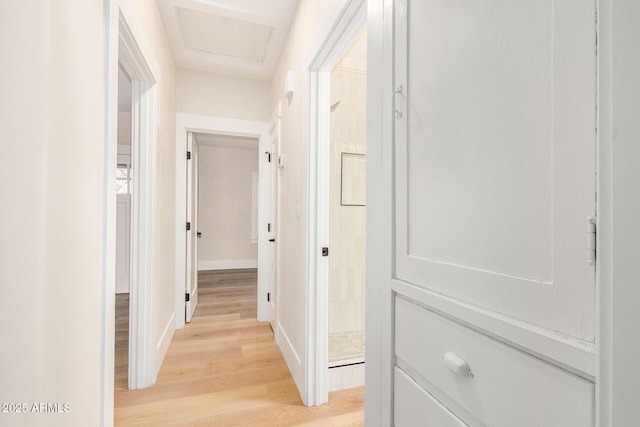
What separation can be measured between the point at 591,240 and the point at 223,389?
6.98ft

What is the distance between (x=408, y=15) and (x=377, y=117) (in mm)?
281

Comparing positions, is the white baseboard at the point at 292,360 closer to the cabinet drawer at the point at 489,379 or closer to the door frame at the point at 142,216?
the door frame at the point at 142,216

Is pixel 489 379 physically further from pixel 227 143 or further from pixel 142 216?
pixel 227 143

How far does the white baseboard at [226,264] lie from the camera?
18.8 ft

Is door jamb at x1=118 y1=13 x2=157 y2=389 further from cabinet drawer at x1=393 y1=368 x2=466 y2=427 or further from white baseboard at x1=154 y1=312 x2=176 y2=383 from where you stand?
cabinet drawer at x1=393 y1=368 x2=466 y2=427

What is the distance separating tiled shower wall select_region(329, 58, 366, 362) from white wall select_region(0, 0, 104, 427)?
4.50ft

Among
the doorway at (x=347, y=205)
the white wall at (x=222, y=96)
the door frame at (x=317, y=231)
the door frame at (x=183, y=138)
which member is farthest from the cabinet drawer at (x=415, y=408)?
the white wall at (x=222, y=96)

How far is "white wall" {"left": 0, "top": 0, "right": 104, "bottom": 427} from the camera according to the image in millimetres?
662

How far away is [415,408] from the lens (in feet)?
2.50

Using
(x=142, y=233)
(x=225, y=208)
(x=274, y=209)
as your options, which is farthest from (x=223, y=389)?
(x=225, y=208)

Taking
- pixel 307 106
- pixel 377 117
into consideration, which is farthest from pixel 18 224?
pixel 307 106

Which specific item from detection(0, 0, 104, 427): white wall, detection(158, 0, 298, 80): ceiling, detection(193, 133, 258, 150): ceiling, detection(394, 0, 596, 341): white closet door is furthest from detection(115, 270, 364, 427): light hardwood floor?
detection(193, 133, 258, 150): ceiling

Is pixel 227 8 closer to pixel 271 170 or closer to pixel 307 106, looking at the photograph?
pixel 307 106

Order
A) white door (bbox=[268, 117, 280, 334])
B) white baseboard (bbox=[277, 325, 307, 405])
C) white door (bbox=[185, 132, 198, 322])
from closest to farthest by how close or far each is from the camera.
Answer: white baseboard (bbox=[277, 325, 307, 405]) → white door (bbox=[268, 117, 280, 334]) → white door (bbox=[185, 132, 198, 322])
